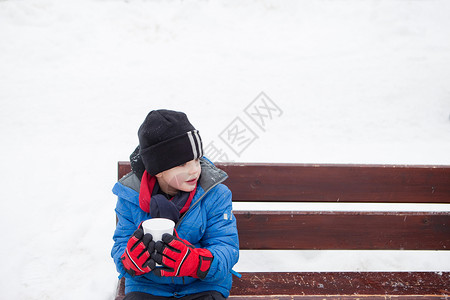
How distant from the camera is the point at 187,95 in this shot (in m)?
7.04

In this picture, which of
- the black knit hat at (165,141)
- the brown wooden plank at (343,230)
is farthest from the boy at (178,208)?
the brown wooden plank at (343,230)

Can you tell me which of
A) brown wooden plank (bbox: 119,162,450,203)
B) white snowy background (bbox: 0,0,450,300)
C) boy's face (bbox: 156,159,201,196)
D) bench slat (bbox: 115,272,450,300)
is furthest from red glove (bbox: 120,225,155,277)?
white snowy background (bbox: 0,0,450,300)

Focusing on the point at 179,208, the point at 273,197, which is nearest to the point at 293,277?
the point at 273,197

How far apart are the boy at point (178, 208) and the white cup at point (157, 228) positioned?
0.14 meters

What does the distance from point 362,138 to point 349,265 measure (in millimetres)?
3076

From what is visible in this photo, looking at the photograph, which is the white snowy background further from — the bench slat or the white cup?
the white cup

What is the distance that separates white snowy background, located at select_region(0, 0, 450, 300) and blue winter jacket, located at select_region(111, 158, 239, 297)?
1300mm

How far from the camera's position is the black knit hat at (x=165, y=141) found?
6.55 feet

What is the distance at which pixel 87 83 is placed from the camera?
7074 millimetres

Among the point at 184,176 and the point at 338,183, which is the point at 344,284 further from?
the point at 184,176

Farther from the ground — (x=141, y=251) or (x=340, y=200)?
(x=141, y=251)

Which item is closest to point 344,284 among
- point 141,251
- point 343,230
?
point 343,230

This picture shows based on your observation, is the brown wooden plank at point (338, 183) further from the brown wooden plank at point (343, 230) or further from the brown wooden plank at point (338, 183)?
the brown wooden plank at point (343, 230)

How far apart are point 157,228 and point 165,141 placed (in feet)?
1.49
